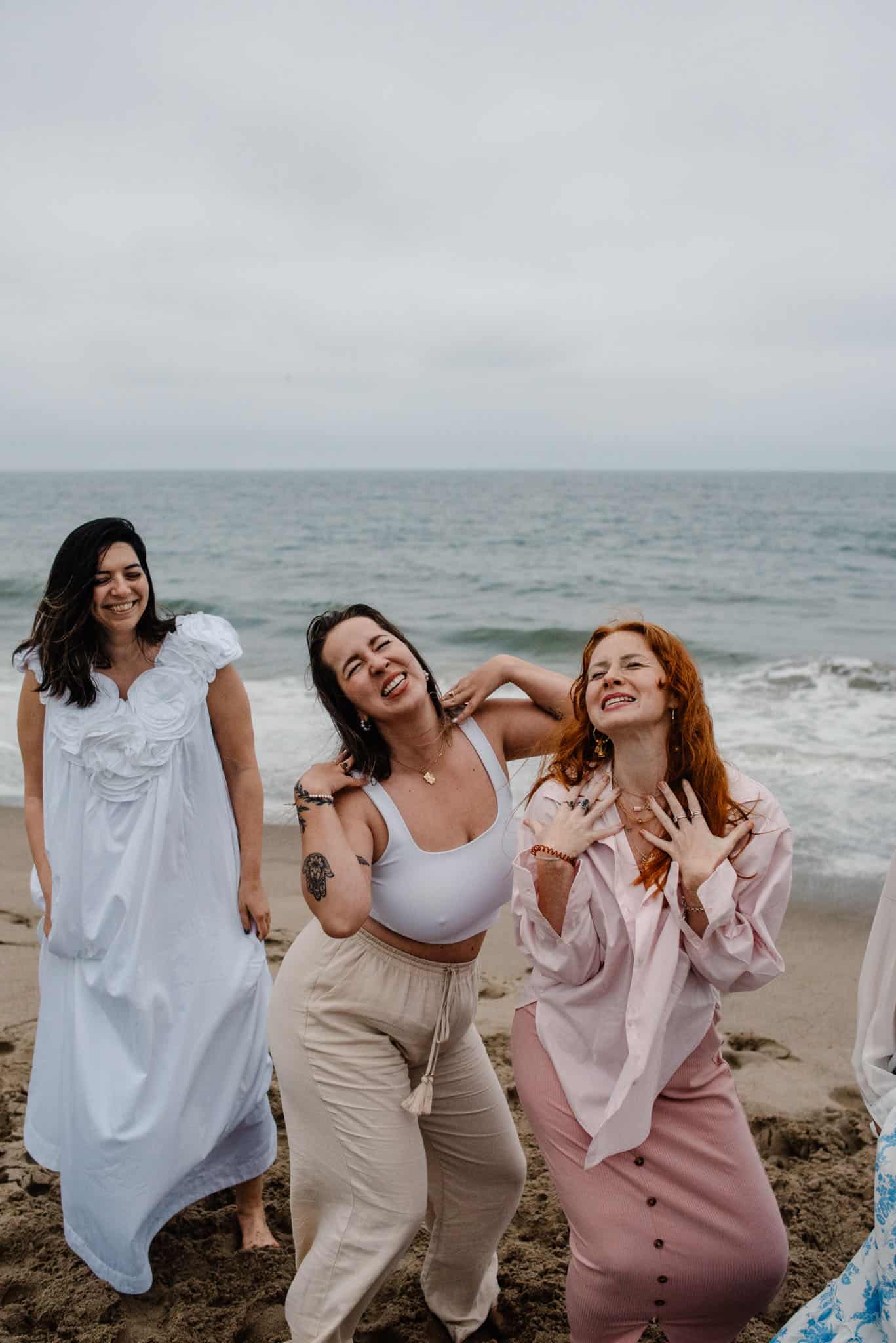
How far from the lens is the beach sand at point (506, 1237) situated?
11.1ft

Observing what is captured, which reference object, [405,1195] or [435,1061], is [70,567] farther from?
[405,1195]

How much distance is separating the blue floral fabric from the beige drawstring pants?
38.7 inches

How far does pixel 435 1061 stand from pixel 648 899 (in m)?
0.81

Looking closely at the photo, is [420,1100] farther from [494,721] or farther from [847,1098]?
[847,1098]

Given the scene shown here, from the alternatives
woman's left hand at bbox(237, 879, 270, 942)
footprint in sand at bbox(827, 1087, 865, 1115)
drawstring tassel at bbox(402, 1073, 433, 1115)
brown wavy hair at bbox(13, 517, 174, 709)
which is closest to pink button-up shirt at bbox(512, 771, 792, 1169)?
drawstring tassel at bbox(402, 1073, 433, 1115)

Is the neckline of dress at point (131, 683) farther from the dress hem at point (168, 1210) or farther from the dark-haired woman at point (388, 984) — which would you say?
the dress hem at point (168, 1210)

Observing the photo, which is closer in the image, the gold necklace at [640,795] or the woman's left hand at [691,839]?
the woman's left hand at [691,839]

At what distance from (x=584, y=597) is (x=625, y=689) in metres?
19.3

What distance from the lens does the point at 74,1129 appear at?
3404mm

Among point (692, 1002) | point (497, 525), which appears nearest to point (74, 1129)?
point (692, 1002)

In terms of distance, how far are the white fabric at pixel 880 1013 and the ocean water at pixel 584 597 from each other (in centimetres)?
107

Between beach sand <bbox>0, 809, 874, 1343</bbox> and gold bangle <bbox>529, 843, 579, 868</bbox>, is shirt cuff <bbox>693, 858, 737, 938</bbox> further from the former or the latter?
beach sand <bbox>0, 809, 874, 1343</bbox>

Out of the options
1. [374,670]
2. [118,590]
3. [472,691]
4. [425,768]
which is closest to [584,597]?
[118,590]

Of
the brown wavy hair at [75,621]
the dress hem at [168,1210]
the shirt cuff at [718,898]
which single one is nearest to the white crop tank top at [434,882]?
the shirt cuff at [718,898]
